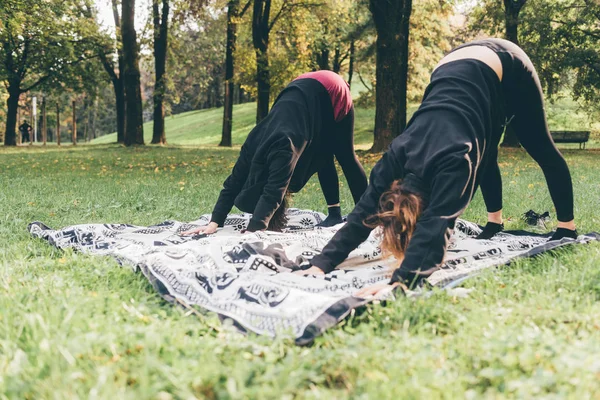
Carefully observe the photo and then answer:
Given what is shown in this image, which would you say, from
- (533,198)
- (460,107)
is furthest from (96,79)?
(460,107)

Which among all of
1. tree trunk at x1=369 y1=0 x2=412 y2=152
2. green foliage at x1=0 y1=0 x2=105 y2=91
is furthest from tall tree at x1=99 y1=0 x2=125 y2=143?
tree trunk at x1=369 y1=0 x2=412 y2=152

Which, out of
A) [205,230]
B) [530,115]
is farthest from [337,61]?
[530,115]

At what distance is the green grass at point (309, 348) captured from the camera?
74.4 inches

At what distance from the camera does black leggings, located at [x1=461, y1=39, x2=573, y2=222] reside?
3.88 metres

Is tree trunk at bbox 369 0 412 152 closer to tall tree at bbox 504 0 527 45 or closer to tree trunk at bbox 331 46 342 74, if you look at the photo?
tall tree at bbox 504 0 527 45

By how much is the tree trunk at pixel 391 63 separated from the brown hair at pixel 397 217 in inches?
430

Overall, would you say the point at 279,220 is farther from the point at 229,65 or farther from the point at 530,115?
the point at 229,65

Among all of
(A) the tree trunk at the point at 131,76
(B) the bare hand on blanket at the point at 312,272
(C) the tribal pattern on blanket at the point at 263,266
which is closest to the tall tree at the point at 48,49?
(A) the tree trunk at the point at 131,76

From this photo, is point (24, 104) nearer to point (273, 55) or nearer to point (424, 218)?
point (273, 55)

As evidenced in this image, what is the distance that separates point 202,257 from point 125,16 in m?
17.7

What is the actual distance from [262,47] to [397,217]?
2044 centimetres

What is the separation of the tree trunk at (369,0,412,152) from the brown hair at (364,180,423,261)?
35.8ft

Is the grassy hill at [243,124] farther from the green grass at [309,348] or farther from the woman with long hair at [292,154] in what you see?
the green grass at [309,348]

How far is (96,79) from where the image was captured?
91.9 ft
